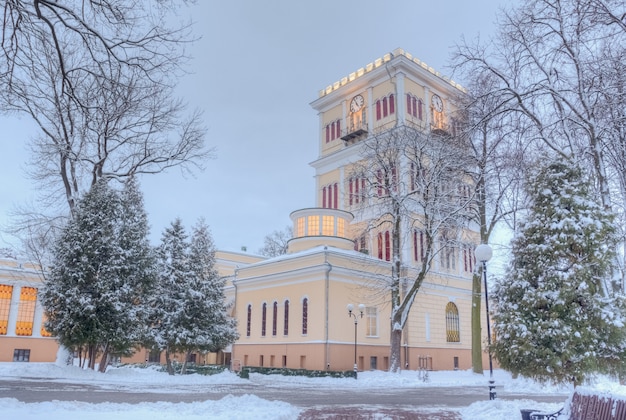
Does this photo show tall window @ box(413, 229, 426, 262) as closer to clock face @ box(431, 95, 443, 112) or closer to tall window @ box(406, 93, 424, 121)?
tall window @ box(406, 93, 424, 121)

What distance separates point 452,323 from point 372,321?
28.8ft

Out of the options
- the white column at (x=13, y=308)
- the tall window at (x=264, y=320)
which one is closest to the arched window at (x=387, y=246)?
the tall window at (x=264, y=320)

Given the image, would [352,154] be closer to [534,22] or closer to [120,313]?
[120,313]

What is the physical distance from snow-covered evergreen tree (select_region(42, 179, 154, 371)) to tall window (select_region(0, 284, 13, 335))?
74.1 ft

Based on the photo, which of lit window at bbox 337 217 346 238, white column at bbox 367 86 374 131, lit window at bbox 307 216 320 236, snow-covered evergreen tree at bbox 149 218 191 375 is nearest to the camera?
snow-covered evergreen tree at bbox 149 218 191 375

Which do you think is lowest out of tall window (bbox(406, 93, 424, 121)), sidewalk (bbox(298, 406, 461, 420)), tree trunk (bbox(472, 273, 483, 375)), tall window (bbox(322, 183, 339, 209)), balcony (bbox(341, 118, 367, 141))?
sidewalk (bbox(298, 406, 461, 420))

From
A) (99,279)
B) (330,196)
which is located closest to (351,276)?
(330,196)

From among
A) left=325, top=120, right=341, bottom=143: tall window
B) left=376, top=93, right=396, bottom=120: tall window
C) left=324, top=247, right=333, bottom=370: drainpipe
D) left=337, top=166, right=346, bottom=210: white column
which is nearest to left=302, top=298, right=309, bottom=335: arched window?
left=324, top=247, right=333, bottom=370: drainpipe

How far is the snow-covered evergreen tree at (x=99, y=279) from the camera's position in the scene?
22562 mm

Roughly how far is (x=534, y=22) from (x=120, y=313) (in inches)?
783

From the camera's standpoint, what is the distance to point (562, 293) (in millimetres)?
11367

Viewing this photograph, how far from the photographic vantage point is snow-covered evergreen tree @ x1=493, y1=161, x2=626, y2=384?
11.1m

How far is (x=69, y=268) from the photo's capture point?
2283cm

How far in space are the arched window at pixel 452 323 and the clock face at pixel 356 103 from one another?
707 inches
